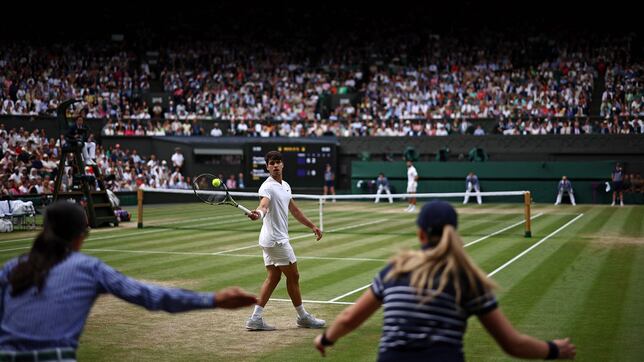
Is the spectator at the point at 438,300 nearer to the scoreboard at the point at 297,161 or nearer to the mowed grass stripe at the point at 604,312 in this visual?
the mowed grass stripe at the point at 604,312

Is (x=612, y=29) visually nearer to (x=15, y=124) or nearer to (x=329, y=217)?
(x=329, y=217)

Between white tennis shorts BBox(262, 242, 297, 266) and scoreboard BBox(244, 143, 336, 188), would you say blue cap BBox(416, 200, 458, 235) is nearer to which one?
white tennis shorts BBox(262, 242, 297, 266)

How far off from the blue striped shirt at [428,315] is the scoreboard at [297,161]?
4192 centimetres

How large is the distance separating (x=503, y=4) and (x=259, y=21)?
19951mm

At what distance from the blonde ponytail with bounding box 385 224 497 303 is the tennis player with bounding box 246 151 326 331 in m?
6.48

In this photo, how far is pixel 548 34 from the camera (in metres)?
57.3

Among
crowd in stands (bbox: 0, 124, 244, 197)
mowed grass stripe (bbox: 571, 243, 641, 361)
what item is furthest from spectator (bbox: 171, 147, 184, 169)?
mowed grass stripe (bbox: 571, 243, 641, 361)

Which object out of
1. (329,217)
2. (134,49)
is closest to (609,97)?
(329,217)

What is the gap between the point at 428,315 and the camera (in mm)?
4363

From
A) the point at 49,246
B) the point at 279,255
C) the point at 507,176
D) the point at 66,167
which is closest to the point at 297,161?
the point at 507,176

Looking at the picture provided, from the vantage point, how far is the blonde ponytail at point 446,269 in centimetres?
429

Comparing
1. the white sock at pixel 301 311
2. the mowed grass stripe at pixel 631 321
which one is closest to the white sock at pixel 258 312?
the white sock at pixel 301 311

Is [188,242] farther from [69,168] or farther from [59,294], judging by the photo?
[59,294]

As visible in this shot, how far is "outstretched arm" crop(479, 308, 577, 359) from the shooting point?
439 cm
